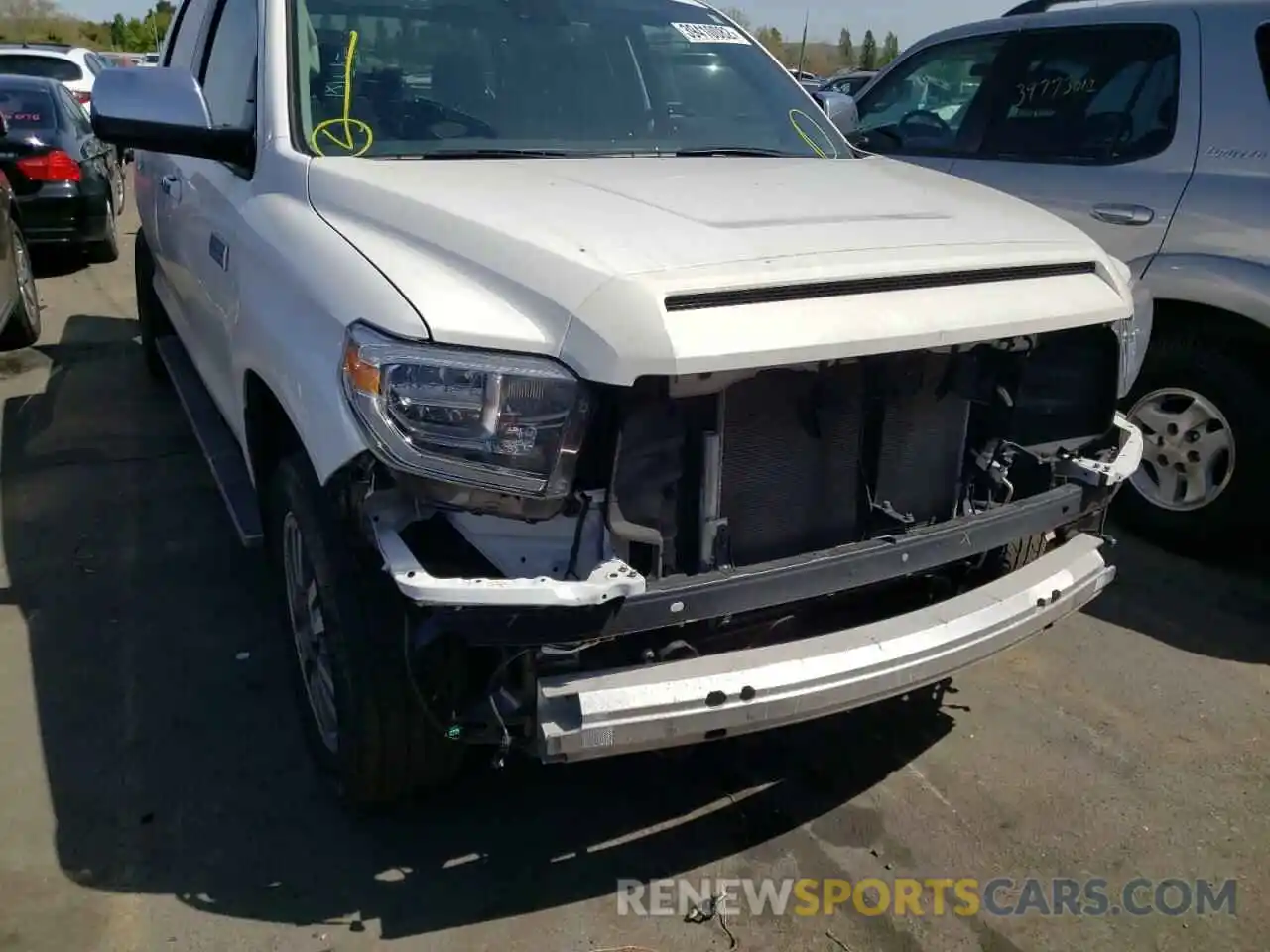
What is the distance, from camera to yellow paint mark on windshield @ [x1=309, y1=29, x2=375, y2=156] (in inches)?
117

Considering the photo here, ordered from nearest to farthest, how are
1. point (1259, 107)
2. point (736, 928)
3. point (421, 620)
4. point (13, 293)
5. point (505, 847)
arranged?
point (421, 620)
point (736, 928)
point (505, 847)
point (1259, 107)
point (13, 293)

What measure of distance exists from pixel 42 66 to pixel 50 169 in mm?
5705

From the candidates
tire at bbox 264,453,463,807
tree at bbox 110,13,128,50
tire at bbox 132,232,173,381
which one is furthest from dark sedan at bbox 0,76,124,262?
tree at bbox 110,13,128,50

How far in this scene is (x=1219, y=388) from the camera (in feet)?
13.9

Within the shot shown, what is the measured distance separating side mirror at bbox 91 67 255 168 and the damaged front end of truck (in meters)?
1.27

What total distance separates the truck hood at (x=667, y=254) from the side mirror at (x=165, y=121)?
46 centimetres

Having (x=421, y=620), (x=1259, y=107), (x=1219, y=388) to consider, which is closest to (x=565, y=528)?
(x=421, y=620)

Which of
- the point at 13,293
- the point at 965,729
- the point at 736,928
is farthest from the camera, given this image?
the point at 13,293

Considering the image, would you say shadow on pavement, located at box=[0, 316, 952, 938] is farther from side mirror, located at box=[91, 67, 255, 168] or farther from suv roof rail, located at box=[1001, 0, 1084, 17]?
suv roof rail, located at box=[1001, 0, 1084, 17]

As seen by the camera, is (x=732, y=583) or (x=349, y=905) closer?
(x=732, y=583)

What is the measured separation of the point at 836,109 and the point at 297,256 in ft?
8.37

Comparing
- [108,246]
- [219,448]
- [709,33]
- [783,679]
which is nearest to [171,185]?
[219,448]

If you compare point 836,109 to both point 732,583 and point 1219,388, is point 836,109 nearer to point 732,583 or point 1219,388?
point 1219,388

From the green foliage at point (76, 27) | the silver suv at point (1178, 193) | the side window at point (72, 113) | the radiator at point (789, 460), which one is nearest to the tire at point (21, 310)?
the side window at point (72, 113)
